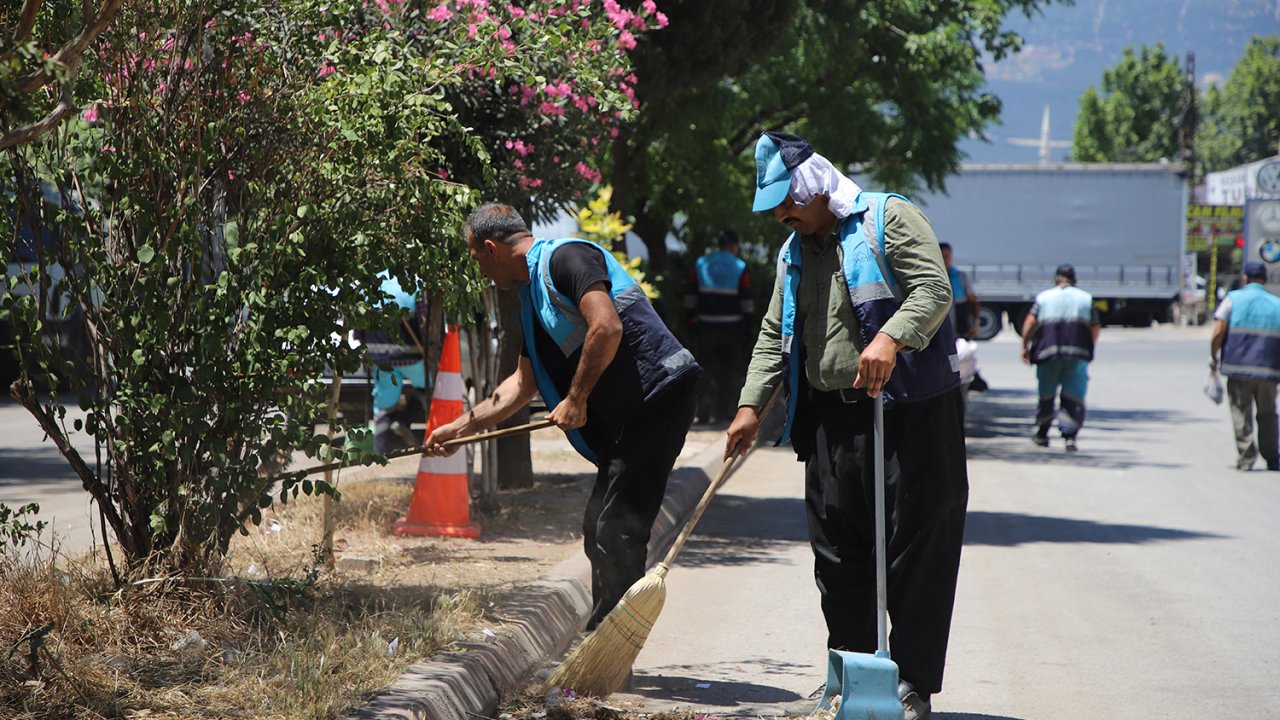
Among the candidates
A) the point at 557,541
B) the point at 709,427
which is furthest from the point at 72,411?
the point at 557,541

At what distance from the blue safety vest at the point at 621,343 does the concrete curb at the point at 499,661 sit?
918 millimetres

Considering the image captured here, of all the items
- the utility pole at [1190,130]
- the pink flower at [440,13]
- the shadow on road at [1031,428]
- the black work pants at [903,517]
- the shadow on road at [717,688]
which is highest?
the utility pole at [1190,130]

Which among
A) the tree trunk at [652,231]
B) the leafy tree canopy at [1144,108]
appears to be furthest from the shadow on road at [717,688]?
the leafy tree canopy at [1144,108]

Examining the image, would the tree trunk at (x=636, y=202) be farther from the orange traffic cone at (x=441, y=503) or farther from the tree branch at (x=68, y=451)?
the tree branch at (x=68, y=451)

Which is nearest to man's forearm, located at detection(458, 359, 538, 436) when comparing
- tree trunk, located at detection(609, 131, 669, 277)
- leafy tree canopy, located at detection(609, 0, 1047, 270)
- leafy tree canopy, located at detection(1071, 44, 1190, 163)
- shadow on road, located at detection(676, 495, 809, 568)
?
shadow on road, located at detection(676, 495, 809, 568)

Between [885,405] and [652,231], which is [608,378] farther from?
[652,231]

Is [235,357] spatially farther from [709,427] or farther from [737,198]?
[737,198]

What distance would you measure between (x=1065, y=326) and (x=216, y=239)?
10500 millimetres

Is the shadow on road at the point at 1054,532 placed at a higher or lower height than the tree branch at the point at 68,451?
lower

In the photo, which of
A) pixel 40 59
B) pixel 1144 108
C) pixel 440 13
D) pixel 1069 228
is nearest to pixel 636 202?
pixel 440 13

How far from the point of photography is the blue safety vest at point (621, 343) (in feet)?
16.5

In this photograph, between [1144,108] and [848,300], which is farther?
[1144,108]

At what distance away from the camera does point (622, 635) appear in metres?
4.73

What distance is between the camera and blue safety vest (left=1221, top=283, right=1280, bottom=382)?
12.8 metres
